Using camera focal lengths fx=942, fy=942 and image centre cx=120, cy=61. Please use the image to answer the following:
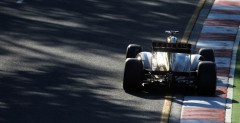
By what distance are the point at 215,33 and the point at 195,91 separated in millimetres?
5425

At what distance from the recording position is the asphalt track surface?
1477 cm

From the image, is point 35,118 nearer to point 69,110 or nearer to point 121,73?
point 69,110

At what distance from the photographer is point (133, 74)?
15.7m

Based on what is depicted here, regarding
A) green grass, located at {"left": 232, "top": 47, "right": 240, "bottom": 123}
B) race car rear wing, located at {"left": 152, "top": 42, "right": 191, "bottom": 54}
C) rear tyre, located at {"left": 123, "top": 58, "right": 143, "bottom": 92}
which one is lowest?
green grass, located at {"left": 232, "top": 47, "right": 240, "bottom": 123}

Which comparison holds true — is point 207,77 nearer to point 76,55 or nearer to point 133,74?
point 133,74

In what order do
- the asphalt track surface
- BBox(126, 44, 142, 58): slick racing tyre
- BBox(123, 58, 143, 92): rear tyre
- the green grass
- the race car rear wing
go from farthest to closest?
BBox(126, 44, 142, 58): slick racing tyre
the race car rear wing
BBox(123, 58, 143, 92): rear tyre
the asphalt track surface
the green grass

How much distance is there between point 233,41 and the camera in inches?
804

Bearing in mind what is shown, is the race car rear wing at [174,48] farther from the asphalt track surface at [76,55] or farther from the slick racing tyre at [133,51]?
the slick racing tyre at [133,51]

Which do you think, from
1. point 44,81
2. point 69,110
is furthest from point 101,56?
point 69,110

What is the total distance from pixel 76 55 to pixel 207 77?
416cm

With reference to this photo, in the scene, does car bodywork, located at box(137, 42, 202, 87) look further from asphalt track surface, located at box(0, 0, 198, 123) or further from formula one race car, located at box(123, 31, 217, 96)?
asphalt track surface, located at box(0, 0, 198, 123)

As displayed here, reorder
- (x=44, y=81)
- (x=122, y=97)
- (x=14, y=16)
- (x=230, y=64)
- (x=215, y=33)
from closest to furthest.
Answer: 1. (x=122, y=97)
2. (x=44, y=81)
3. (x=230, y=64)
4. (x=215, y=33)
5. (x=14, y=16)

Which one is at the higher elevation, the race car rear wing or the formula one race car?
the race car rear wing

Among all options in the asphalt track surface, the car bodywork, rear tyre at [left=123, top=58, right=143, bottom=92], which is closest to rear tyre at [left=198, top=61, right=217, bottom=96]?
the car bodywork
